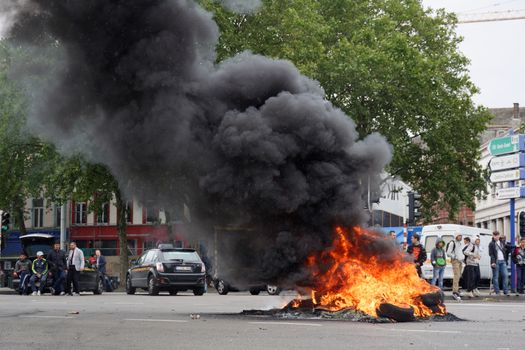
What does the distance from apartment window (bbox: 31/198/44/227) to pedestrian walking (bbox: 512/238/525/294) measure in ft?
165

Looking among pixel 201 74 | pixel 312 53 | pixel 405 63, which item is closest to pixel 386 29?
pixel 405 63

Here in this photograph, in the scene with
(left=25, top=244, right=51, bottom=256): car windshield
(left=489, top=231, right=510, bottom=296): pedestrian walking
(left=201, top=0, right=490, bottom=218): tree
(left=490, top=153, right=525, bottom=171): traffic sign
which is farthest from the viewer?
(left=201, top=0, right=490, bottom=218): tree

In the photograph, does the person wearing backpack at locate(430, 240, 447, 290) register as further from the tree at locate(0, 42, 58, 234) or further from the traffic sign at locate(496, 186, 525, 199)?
the tree at locate(0, 42, 58, 234)

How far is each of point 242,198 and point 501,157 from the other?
47.3ft

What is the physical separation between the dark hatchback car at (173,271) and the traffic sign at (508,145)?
31.5 ft

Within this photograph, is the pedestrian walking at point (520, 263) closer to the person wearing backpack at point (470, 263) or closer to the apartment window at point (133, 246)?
the person wearing backpack at point (470, 263)

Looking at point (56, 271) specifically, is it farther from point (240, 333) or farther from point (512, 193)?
point (240, 333)

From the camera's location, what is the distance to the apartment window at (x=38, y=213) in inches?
2798

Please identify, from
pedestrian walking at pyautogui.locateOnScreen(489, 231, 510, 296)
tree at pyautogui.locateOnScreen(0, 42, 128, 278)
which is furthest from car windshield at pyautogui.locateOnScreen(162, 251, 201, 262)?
pedestrian walking at pyautogui.locateOnScreen(489, 231, 510, 296)

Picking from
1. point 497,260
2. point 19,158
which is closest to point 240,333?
point 497,260

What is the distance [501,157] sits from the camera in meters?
27.1

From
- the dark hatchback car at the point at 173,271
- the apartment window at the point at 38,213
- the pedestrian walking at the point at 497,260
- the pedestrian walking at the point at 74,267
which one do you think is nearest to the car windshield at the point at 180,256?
the dark hatchback car at the point at 173,271

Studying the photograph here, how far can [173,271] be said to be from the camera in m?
28.3

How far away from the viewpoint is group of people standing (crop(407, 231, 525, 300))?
990 inches
